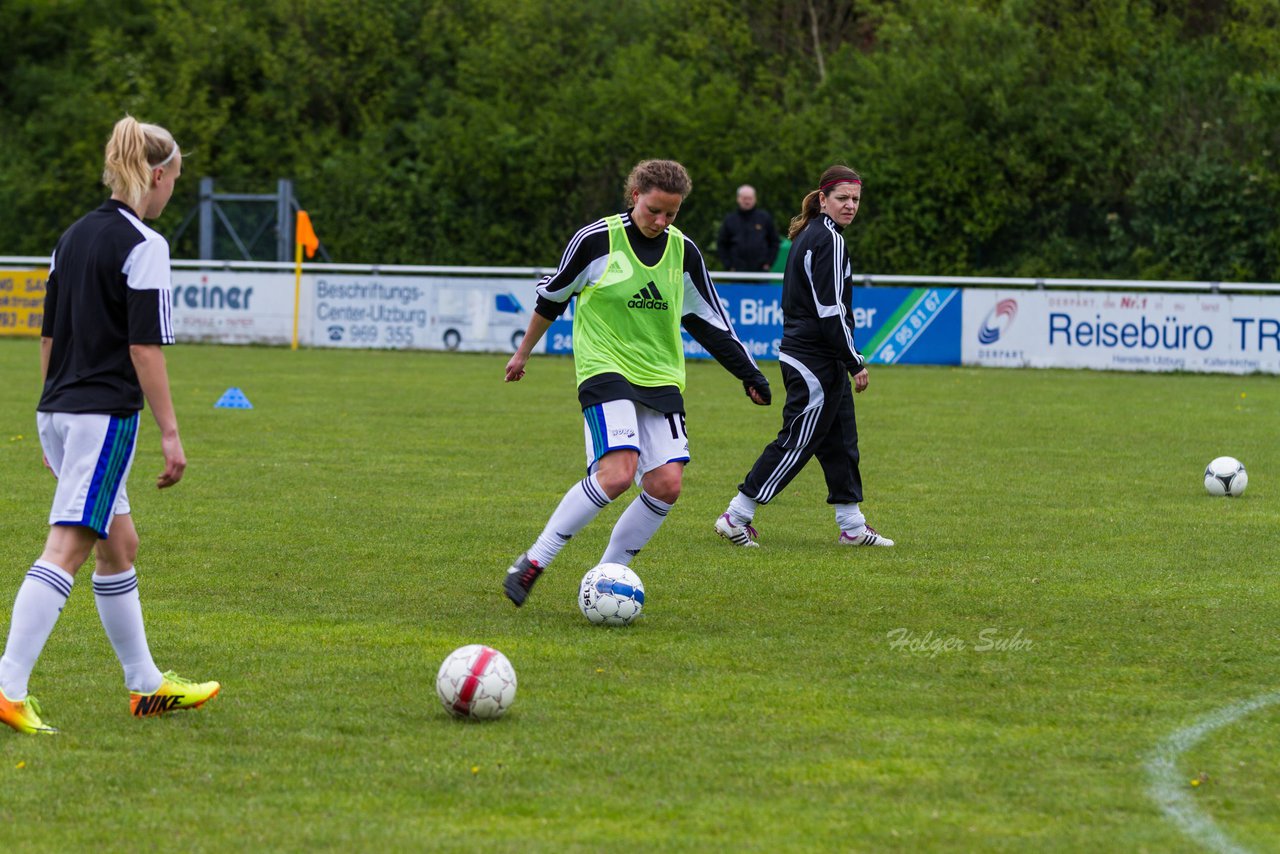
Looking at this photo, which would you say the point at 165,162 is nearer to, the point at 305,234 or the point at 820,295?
the point at 820,295

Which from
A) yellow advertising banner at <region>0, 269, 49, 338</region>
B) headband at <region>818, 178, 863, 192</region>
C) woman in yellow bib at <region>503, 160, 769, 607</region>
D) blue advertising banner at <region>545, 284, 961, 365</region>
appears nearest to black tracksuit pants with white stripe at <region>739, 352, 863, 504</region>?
headband at <region>818, 178, 863, 192</region>

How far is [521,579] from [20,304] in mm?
22444

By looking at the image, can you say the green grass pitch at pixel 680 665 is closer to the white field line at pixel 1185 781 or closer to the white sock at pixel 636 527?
the white field line at pixel 1185 781

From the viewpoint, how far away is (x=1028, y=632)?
265 inches

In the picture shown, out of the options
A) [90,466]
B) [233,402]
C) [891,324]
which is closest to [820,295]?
[90,466]

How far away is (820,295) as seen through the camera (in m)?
8.91

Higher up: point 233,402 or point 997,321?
point 997,321

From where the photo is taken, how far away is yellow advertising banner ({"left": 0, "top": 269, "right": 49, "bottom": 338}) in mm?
26984

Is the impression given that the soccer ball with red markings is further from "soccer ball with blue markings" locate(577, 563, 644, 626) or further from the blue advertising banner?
the blue advertising banner

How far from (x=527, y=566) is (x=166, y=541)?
269 cm

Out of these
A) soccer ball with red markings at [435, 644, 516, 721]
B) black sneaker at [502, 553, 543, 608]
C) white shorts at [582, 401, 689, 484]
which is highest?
white shorts at [582, 401, 689, 484]

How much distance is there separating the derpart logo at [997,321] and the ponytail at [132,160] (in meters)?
18.7

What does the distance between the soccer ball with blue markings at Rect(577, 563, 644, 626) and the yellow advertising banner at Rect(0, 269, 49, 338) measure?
22.2 m

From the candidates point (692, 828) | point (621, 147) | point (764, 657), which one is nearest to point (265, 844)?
point (692, 828)
